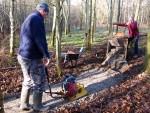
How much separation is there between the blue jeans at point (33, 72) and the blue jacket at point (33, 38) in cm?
13

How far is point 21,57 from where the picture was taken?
24.7 feet

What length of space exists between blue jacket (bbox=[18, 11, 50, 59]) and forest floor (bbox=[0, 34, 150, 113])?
1.53 m

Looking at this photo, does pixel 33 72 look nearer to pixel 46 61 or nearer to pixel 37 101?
pixel 46 61

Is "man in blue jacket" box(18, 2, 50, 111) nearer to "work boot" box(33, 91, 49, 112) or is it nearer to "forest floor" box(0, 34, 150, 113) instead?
"work boot" box(33, 91, 49, 112)

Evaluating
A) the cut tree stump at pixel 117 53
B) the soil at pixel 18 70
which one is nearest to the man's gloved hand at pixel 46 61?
the soil at pixel 18 70

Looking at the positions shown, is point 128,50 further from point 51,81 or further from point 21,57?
point 21,57

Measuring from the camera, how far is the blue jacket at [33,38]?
23.7 ft

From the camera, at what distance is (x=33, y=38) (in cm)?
735

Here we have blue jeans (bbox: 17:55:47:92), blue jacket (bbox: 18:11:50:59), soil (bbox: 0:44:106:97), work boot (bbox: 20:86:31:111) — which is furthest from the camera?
soil (bbox: 0:44:106:97)

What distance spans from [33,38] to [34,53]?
15.5 inches

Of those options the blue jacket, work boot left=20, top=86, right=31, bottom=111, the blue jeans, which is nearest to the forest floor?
work boot left=20, top=86, right=31, bottom=111

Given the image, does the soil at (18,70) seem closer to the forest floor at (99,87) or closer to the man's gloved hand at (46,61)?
the forest floor at (99,87)

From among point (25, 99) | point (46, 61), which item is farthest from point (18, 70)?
point (46, 61)

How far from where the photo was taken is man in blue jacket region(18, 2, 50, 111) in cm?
727
